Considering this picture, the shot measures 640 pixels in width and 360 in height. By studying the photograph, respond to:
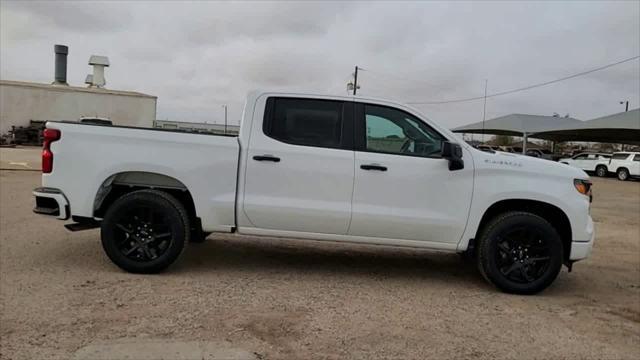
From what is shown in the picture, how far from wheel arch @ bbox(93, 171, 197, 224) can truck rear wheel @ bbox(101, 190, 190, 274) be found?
0.45ft

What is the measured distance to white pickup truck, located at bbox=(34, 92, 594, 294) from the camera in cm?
559

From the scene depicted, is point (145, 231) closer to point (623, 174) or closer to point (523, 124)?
point (623, 174)

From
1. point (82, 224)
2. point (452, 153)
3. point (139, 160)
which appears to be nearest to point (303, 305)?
point (452, 153)

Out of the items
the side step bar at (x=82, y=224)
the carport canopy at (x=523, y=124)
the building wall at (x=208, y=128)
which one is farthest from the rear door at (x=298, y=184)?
the carport canopy at (x=523, y=124)

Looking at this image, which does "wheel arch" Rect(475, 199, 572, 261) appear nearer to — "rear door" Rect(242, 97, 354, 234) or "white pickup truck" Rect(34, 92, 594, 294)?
"white pickup truck" Rect(34, 92, 594, 294)

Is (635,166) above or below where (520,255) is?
above

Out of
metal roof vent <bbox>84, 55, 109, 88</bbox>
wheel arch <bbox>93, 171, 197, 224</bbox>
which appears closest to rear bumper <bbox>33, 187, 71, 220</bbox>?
wheel arch <bbox>93, 171, 197, 224</bbox>

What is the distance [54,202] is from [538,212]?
507 centimetres

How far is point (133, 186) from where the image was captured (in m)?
5.81

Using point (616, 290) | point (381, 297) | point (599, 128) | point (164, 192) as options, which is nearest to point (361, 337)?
point (381, 297)

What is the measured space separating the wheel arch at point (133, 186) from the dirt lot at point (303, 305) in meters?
0.66

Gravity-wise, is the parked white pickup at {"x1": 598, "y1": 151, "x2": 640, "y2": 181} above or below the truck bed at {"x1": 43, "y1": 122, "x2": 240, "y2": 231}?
above

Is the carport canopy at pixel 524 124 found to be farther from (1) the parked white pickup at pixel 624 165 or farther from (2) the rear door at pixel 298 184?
(2) the rear door at pixel 298 184

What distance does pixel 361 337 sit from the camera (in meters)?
4.18
